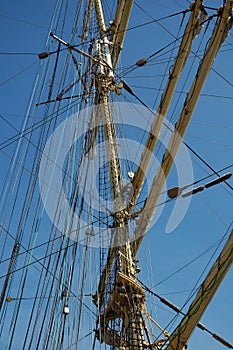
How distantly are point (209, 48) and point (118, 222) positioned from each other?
4.11 m

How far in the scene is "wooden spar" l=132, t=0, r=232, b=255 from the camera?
11.7 m

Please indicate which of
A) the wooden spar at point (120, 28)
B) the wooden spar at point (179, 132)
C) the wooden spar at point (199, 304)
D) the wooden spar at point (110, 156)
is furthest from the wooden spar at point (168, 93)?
the wooden spar at point (199, 304)

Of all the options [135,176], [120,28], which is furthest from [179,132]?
[120,28]

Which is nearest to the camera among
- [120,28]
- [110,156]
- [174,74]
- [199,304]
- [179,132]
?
[199,304]

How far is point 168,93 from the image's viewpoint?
12.6m

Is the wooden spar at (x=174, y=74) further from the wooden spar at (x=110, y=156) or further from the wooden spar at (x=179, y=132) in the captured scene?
the wooden spar at (x=179, y=132)

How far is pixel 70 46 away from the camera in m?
12.2

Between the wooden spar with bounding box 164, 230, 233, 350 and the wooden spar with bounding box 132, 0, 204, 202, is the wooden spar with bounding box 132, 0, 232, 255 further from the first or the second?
the wooden spar with bounding box 164, 230, 233, 350

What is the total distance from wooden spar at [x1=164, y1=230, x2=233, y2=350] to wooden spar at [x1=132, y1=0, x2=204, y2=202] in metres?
4.70

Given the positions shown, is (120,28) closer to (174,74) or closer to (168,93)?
(174,74)

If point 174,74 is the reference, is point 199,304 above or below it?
below

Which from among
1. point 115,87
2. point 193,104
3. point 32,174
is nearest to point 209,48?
point 193,104

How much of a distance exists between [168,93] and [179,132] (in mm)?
1250

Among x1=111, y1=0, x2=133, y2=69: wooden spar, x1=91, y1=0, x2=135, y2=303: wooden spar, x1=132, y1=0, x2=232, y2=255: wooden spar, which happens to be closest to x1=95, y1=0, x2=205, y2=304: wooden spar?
x1=91, y1=0, x2=135, y2=303: wooden spar
